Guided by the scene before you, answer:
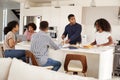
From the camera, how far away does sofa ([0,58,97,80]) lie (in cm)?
227

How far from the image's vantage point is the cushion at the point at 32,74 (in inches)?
89.1

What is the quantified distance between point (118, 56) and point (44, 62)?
107 inches

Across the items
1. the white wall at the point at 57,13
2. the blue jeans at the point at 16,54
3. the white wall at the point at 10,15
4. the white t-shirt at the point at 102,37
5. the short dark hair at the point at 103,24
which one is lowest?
the blue jeans at the point at 16,54

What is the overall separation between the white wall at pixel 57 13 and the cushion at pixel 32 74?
4856mm

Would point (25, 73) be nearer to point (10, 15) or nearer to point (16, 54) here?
point (16, 54)

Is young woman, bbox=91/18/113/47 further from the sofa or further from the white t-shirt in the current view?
the sofa

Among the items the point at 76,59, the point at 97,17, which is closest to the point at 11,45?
the point at 76,59

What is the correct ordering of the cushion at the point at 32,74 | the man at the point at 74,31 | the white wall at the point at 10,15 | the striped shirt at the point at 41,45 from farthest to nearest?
the white wall at the point at 10,15 < the man at the point at 74,31 < the striped shirt at the point at 41,45 < the cushion at the point at 32,74

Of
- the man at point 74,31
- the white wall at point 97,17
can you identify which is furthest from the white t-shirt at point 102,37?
the white wall at point 97,17

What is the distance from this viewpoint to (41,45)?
13.0ft

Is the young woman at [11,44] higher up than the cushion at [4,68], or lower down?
higher up

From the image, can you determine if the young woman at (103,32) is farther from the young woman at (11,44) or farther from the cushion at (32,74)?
the cushion at (32,74)

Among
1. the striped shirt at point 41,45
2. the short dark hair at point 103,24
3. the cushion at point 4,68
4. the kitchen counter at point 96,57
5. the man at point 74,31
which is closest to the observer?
the cushion at point 4,68

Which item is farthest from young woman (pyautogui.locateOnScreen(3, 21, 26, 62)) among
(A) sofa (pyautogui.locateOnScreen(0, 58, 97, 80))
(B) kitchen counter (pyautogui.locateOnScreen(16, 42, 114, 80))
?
(A) sofa (pyautogui.locateOnScreen(0, 58, 97, 80))
